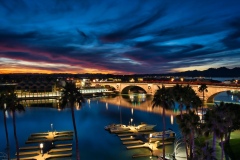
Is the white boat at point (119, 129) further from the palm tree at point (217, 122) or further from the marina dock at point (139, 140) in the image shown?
the palm tree at point (217, 122)

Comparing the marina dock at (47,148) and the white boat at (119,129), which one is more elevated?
the white boat at (119,129)

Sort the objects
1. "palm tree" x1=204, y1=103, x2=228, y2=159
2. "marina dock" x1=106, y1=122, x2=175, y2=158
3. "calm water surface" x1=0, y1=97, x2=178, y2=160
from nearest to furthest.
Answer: "palm tree" x1=204, y1=103, x2=228, y2=159 → "marina dock" x1=106, y1=122, x2=175, y2=158 → "calm water surface" x1=0, y1=97, x2=178, y2=160

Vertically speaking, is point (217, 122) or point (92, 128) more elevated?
point (217, 122)

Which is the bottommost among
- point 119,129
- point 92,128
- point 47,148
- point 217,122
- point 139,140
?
point 92,128

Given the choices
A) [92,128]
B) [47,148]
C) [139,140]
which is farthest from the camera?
[92,128]

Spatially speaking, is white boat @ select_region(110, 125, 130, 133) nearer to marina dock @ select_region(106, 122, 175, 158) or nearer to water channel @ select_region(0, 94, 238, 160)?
marina dock @ select_region(106, 122, 175, 158)

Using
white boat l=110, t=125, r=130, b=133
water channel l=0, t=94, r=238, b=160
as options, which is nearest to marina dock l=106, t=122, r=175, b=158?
white boat l=110, t=125, r=130, b=133

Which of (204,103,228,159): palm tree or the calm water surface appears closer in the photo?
(204,103,228,159): palm tree

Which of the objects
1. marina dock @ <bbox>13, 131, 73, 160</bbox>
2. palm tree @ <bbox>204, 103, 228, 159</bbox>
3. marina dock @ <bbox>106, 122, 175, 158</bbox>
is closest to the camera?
palm tree @ <bbox>204, 103, 228, 159</bbox>

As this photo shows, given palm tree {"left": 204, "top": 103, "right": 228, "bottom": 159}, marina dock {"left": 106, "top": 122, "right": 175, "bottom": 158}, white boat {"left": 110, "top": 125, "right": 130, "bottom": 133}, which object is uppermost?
palm tree {"left": 204, "top": 103, "right": 228, "bottom": 159}

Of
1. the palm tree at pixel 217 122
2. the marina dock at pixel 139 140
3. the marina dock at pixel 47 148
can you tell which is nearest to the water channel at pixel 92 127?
the marina dock at pixel 139 140

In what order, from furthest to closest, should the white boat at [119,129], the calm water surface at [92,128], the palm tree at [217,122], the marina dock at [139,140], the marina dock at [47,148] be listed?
the white boat at [119,129]
the calm water surface at [92,128]
the marina dock at [139,140]
the marina dock at [47,148]
the palm tree at [217,122]

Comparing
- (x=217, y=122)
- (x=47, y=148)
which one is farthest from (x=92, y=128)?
(x=217, y=122)

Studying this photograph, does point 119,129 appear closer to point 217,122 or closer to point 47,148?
point 47,148
